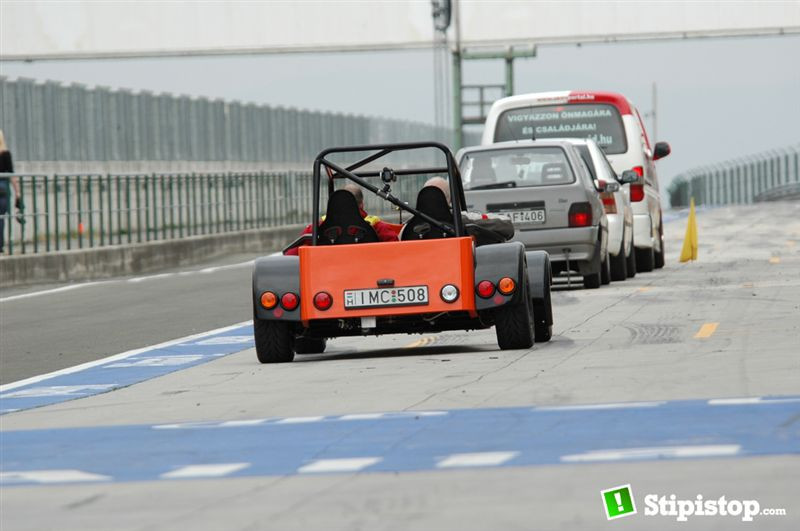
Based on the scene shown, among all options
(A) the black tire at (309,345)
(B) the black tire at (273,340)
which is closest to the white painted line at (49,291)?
(A) the black tire at (309,345)

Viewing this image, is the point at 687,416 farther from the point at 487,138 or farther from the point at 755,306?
the point at 487,138

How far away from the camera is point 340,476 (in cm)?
808

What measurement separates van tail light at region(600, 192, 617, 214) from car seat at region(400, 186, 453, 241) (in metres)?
9.37

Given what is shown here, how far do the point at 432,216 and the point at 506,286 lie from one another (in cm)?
81

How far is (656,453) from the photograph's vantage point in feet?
27.0

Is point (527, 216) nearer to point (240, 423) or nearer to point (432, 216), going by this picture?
point (432, 216)

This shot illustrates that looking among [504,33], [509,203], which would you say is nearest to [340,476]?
[509,203]

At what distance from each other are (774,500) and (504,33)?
2154 inches

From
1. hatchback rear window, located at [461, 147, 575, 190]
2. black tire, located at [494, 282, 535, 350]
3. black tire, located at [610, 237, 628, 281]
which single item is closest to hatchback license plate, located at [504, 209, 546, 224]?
hatchback rear window, located at [461, 147, 575, 190]

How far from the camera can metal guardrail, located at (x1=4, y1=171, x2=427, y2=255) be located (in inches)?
1169

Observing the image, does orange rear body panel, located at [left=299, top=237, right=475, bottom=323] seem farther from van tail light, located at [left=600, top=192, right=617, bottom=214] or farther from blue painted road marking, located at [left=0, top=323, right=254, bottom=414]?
van tail light, located at [left=600, top=192, right=617, bottom=214]

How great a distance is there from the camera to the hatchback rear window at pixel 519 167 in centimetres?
2134

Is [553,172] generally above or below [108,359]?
above

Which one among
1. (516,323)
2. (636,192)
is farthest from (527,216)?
(516,323)
